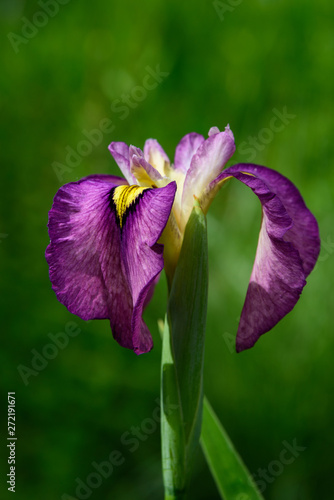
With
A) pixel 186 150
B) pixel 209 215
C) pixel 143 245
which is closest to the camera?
pixel 143 245

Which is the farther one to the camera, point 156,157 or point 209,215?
point 209,215

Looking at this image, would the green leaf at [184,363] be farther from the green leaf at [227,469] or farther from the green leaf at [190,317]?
the green leaf at [227,469]

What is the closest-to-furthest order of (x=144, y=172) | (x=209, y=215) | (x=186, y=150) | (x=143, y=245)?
(x=143, y=245) → (x=144, y=172) → (x=186, y=150) → (x=209, y=215)

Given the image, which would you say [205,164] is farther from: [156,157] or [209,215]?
[209,215]

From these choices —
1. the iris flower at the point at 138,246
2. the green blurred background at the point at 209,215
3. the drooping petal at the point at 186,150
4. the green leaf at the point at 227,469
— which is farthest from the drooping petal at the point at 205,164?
the green blurred background at the point at 209,215

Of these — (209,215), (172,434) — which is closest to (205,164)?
(172,434)

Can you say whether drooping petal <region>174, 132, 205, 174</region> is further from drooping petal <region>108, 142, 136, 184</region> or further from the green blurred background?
the green blurred background

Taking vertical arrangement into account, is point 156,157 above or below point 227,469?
above

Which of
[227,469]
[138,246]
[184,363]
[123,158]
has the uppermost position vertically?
[123,158]
